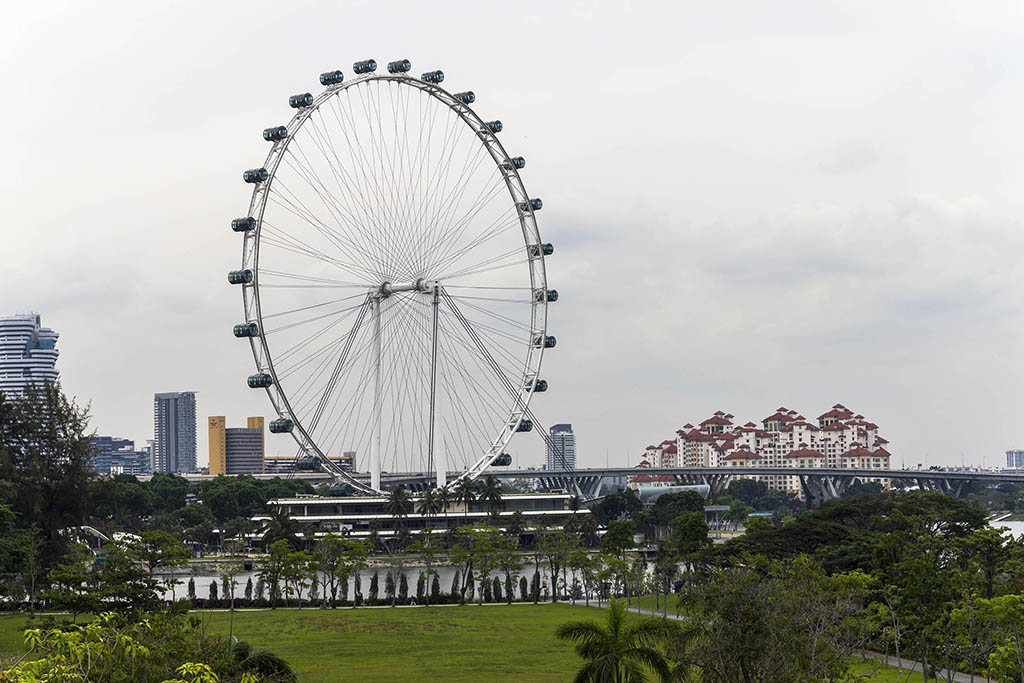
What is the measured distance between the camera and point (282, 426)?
71.2 m

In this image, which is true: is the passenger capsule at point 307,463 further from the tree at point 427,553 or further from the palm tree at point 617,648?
the palm tree at point 617,648

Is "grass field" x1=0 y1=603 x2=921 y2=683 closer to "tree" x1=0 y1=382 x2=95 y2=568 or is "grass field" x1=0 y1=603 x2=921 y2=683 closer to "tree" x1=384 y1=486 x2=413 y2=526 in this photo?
"tree" x1=0 y1=382 x2=95 y2=568

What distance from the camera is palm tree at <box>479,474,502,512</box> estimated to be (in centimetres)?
12069

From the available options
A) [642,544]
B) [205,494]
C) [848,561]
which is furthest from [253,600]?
[205,494]

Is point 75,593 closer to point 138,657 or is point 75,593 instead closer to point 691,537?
point 138,657

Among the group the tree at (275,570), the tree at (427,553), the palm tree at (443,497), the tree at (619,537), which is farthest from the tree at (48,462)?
the palm tree at (443,497)

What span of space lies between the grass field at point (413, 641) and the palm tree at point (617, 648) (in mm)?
14889

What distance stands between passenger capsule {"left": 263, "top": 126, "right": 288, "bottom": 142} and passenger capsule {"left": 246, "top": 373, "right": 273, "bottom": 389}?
498 inches

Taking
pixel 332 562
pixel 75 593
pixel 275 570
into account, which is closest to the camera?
pixel 75 593

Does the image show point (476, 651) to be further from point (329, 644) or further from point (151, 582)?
point (151, 582)

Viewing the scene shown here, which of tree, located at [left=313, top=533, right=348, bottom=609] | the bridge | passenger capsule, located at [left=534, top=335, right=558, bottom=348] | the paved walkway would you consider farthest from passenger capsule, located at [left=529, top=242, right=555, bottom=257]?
the bridge

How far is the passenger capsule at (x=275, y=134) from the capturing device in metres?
66.1

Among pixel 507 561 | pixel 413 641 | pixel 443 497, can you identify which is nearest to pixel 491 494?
pixel 443 497

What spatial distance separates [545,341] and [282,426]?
24505 mm
